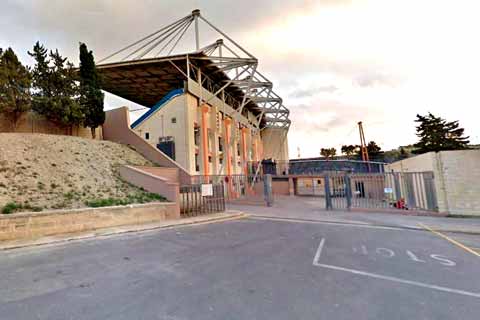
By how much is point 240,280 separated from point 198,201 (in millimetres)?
10301

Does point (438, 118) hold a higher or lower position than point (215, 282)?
higher

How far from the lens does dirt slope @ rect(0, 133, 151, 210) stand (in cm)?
918

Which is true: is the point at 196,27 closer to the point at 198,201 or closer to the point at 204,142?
the point at 204,142

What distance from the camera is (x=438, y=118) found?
38.0 meters

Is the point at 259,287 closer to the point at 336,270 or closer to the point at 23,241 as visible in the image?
the point at 336,270

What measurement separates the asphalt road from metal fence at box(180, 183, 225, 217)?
20.0 ft

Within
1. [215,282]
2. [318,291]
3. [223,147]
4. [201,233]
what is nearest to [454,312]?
[318,291]

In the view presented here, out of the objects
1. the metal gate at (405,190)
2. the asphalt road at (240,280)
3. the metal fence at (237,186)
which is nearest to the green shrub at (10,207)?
the asphalt road at (240,280)

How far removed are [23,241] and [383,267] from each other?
32.9 feet

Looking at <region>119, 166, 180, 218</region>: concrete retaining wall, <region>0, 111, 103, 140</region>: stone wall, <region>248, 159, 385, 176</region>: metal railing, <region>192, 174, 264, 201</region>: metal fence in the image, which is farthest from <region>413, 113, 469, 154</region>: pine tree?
<region>0, 111, 103, 140</region>: stone wall

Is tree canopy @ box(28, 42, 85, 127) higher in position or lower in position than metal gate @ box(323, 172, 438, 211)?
higher

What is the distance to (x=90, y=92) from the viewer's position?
1708 cm

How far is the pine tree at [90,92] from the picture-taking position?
54.6 feet

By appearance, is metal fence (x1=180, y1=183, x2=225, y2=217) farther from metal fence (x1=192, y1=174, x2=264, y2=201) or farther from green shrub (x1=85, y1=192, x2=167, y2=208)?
metal fence (x1=192, y1=174, x2=264, y2=201)
